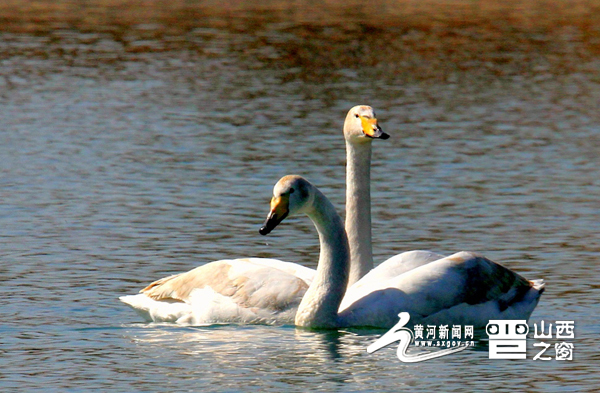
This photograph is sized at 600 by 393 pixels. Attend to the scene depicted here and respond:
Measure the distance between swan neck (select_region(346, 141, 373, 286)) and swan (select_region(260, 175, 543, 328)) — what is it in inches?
32.5

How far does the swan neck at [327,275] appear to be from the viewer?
1090 cm

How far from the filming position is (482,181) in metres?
18.3

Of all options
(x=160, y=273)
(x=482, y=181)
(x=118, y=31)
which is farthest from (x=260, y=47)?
(x=160, y=273)

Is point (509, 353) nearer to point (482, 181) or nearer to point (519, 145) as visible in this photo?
point (482, 181)

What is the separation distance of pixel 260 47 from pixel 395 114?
A: 1042cm

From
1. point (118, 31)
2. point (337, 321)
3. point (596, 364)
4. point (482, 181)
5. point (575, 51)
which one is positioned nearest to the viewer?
point (596, 364)

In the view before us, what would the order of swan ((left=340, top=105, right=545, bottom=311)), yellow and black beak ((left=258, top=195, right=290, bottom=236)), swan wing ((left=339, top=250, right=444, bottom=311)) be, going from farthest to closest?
swan ((left=340, top=105, right=545, bottom=311)), swan wing ((left=339, top=250, right=444, bottom=311)), yellow and black beak ((left=258, top=195, right=290, bottom=236))

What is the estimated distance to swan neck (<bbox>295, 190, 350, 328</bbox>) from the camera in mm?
10898
